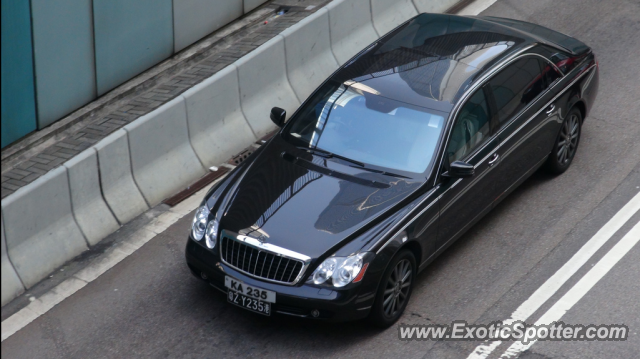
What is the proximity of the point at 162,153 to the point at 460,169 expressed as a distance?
3.39m

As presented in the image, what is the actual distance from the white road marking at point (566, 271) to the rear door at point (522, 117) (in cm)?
92

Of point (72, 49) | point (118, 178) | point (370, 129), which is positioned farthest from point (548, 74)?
point (72, 49)

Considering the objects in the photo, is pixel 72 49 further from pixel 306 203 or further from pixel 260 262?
pixel 260 262

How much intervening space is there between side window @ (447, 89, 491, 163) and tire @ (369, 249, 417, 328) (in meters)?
1.05

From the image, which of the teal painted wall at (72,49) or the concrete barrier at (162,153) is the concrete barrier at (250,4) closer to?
the teal painted wall at (72,49)

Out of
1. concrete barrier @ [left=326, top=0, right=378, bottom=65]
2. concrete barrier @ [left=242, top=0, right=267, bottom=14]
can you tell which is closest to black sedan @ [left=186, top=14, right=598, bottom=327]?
concrete barrier @ [left=326, top=0, right=378, bottom=65]

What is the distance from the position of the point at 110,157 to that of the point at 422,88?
315cm

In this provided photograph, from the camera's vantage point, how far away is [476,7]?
41.1 feet

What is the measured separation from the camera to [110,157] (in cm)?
825

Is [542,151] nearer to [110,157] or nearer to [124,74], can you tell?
[110,157]

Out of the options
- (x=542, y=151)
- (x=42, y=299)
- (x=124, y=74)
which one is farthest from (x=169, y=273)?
(x=542, y=151)

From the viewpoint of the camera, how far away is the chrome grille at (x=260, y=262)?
6.41 metres

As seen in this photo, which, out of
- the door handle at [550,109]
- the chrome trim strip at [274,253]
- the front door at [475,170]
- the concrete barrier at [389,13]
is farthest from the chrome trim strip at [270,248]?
the concrete barrier at [389,13]

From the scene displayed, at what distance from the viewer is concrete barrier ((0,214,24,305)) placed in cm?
739
